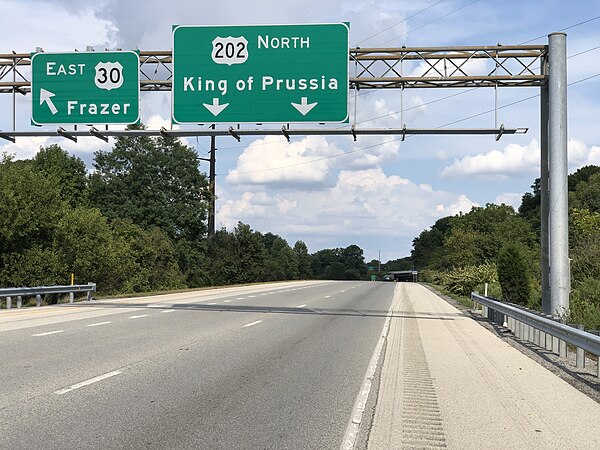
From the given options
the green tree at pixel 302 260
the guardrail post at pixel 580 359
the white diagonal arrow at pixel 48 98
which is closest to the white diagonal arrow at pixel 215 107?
the white diagonal arrow at pixel 48 98

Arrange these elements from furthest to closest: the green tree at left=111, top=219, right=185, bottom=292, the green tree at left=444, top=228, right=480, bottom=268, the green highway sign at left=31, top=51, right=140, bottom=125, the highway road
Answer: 1. the green tree at left=444, top=228, right=480, bottom=268
2. the green tree at left=111, top=219, right=185, bottom=292
3. the green highway sign at left=31, top=51, right=140, bottom=125
4. the highway road

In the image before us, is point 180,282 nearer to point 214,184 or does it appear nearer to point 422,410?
point 214,184

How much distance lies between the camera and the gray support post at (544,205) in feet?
65.4

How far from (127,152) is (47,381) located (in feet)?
207

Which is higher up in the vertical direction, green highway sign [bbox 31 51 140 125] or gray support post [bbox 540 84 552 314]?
green highway sign [bbox 31 51 140 125]

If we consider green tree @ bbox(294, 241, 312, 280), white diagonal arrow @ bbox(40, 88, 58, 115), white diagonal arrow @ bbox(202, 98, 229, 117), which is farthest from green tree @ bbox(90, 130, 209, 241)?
green tree @ bbox(294, 241, 312, 280)

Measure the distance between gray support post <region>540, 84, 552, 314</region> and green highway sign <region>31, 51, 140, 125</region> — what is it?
40.1 feet

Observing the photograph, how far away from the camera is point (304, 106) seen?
20.6 meters

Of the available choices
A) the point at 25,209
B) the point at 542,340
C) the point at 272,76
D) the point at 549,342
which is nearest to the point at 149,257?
the point at 25,209

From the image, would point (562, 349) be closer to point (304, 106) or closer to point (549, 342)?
point (549, 342)

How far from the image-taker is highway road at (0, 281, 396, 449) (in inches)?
268

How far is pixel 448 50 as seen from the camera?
20.4 m

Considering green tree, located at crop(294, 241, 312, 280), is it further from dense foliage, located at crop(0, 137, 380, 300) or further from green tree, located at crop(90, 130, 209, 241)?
green tree, located at crop(90, 130, 209, 241)

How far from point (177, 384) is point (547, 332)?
800 centimetres
